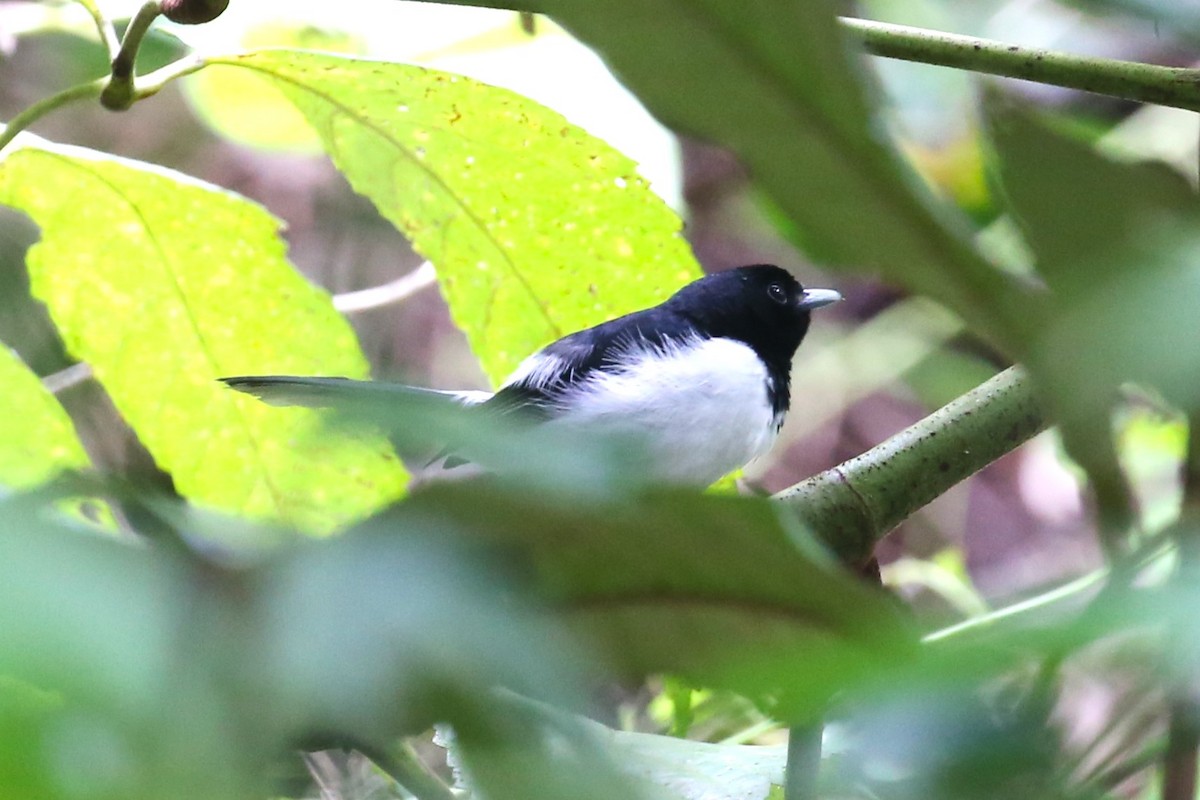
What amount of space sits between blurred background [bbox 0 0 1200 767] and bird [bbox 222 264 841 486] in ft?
0.67

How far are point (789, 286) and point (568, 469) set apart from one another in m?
1.79

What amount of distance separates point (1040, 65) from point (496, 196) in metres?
0.40

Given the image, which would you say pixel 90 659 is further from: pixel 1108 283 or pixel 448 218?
pixel 448 218

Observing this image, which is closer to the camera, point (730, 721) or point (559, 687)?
point (559, 687)

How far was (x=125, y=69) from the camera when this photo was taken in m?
0.78

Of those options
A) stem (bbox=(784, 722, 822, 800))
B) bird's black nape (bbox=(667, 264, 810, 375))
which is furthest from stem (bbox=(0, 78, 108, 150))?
bird's black nape (bbox=(667, 264, 810, 375))

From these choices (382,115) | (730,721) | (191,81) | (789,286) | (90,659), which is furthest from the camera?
(789,286)

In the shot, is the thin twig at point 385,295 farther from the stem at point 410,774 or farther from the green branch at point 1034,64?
the stem at point 410,774

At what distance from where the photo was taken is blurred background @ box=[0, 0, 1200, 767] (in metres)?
1.38

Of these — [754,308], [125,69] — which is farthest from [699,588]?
[754,308]

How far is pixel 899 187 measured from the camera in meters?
0.24

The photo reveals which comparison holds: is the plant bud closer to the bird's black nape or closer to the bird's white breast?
the bird's white breast

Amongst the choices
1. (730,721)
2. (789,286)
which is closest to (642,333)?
(789,286)

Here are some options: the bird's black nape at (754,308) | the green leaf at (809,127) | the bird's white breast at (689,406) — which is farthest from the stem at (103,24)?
the bird's black nape at (754,308)
